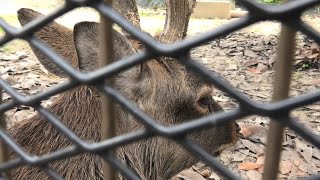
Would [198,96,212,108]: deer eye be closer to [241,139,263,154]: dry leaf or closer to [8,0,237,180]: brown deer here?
[8,0,237,180]: brown deer

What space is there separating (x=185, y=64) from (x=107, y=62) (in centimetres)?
20

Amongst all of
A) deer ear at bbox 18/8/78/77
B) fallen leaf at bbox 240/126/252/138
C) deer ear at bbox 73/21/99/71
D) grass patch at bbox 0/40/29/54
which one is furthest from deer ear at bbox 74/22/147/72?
grass patch at bbox 0/40/29/54

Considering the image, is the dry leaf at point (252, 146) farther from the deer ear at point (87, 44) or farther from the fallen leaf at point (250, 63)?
the fallen leaf at point (250, 63)

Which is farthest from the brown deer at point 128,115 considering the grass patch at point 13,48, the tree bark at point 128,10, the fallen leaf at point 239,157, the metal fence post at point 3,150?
the grass patch at point 13,48

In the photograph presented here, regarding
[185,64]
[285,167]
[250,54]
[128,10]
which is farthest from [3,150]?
[250,54]

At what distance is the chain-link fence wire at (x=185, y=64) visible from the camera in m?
0.67

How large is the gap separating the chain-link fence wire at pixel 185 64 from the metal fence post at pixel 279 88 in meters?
0.03

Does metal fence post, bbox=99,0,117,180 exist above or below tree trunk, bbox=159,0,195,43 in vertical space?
above

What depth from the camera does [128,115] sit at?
1951mm

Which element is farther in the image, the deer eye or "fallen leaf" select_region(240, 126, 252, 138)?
"fallen leaf" select_region(240, 126, 252, 138)

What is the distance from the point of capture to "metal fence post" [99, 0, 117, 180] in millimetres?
888

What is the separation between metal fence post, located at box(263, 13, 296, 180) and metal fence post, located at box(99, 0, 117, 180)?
11.0 inches

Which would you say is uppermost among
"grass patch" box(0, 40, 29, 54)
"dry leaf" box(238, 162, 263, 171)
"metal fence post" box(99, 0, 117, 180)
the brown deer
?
"metal fence post" box(99, 0, 117, 180)

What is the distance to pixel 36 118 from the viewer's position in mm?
2080
